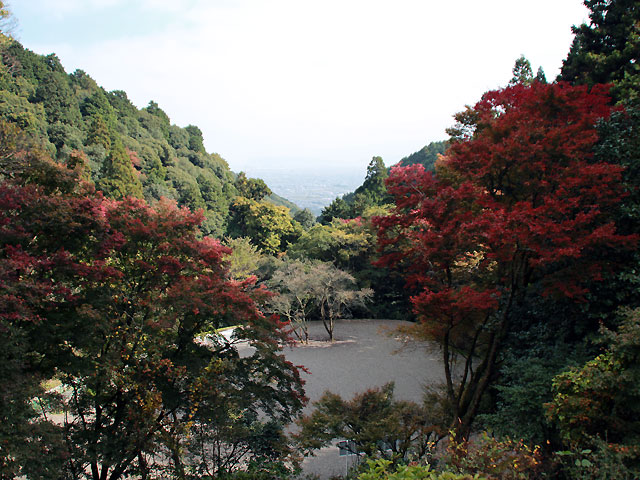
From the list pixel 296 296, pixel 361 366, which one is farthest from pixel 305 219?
pixel 361 366

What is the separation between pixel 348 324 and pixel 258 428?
12257mm

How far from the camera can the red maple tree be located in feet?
17.5

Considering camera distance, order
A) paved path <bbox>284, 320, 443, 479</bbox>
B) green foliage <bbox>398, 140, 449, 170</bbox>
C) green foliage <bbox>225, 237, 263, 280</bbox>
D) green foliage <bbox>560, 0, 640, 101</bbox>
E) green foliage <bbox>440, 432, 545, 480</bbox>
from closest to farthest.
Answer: green foliage <bbox>440, 432, 545, 480</bbox> < green foliage <bbox>560, 0, 640, 101</bbox> < paved path <bbox>284, 320, 443, 479</bbox> < green foliage <bbox>225, 237, 263, 280</bbox> < green foliage <bbox>398, 140, 449, 170</bbox>

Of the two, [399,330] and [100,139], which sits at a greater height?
[100,139]

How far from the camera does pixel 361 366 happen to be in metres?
11.8

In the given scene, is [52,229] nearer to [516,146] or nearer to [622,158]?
[516,146]

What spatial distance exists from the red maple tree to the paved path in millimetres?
2975

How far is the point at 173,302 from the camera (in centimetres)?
491

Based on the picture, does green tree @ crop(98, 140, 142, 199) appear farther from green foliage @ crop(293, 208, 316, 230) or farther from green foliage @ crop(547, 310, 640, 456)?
green foliage @ crop(547, 310, 640, 456)

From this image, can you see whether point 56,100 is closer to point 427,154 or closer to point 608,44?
point 427,154

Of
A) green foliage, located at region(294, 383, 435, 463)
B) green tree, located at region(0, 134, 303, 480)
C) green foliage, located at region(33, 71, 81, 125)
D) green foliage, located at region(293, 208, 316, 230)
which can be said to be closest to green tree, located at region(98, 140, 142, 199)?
green foliage, located at region(33, 71, 81, 125)

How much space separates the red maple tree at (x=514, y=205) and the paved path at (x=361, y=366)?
9.76 feet

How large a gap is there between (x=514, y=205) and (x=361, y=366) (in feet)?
25.1

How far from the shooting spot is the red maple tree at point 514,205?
5.33m
